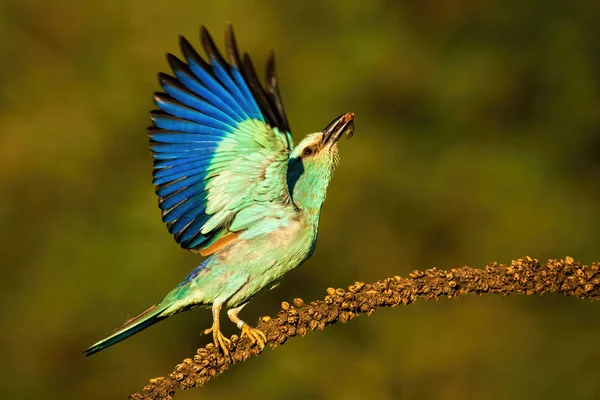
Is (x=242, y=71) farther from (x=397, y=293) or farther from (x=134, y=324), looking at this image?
(x=397, y=293)

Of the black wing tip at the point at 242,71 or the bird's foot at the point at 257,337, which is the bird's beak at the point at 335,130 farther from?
the bird's foot at the point at 257,337

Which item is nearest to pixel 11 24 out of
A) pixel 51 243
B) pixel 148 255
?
pixel 51 243

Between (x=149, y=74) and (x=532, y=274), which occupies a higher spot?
(x=149, y=74)

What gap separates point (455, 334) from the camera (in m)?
7.35

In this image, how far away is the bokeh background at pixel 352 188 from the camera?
7273 mm

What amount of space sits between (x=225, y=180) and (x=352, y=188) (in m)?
3.12

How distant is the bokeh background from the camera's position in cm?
727

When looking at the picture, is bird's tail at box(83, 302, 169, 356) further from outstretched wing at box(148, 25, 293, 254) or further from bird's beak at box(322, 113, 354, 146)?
bird's beak at box(322, 113, 354, 146)

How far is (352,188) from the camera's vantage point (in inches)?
309

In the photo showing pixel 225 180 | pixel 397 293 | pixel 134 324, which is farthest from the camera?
pixel 225 180

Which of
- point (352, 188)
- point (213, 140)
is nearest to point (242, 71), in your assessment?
point (213, 140)

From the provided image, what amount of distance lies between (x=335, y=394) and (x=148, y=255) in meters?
1.92

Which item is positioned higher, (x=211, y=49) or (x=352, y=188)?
(x=211, y=49)

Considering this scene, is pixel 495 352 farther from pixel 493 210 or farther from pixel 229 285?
pixel 229 285
